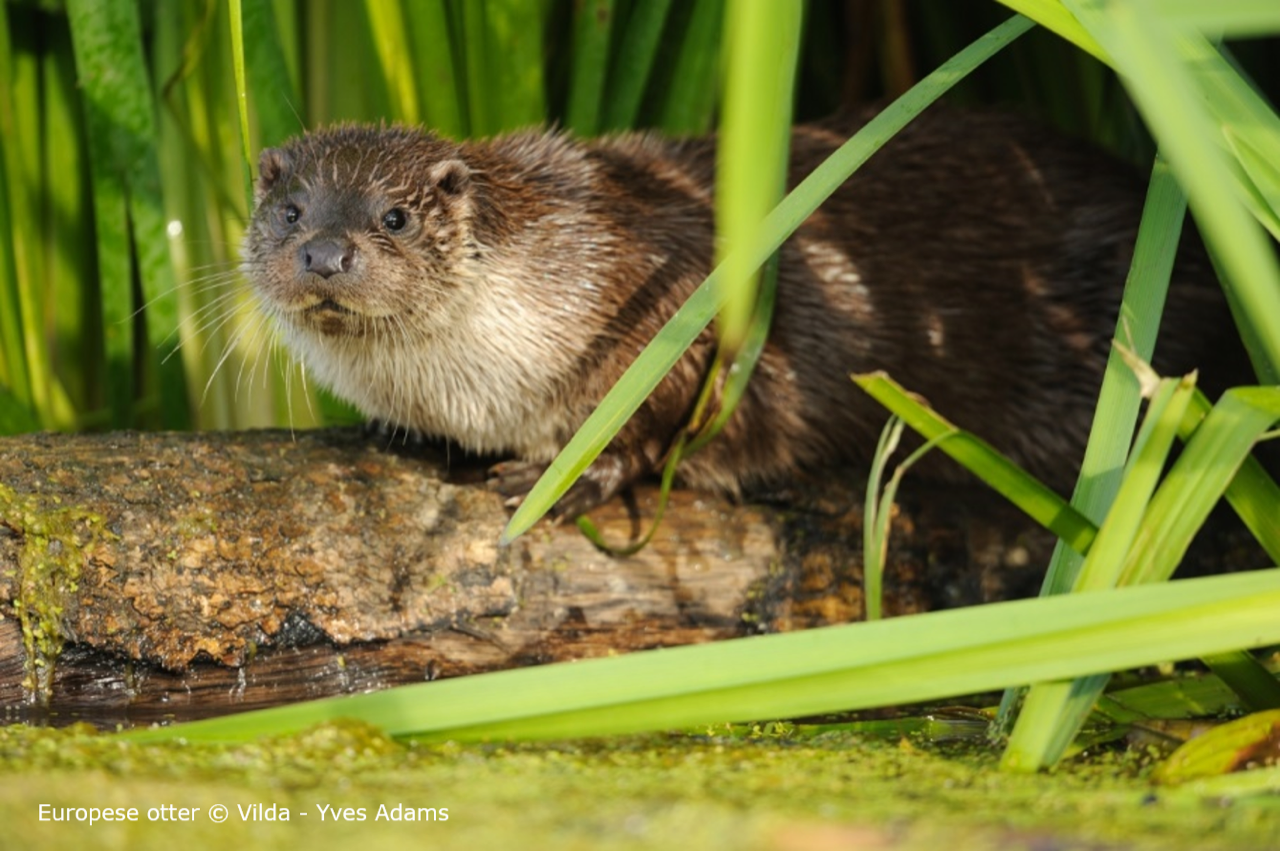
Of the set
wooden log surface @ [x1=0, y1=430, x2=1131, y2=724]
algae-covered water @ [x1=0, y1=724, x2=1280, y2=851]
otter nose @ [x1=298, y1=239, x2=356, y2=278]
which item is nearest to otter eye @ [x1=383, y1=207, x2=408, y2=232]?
otter nose @ [x1=298, y1=239, x2=356, y2=278]

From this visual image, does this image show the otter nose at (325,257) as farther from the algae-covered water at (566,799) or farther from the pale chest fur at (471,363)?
the algae-covered water at (566,799)

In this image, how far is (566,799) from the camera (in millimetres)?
1914

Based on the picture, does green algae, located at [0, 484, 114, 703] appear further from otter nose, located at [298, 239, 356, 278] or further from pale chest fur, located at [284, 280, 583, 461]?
pale chest fur, located at [284, 280, 583, 461]

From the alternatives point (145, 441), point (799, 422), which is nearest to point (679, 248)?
point (799, 422)

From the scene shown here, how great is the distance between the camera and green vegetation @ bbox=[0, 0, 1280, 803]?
1.92 m

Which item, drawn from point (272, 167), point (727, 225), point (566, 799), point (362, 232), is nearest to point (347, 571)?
point (362, 232)

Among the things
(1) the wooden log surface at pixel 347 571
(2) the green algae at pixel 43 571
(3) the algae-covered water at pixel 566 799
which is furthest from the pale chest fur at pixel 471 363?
(3) the algae-covered water at pixel 566 799

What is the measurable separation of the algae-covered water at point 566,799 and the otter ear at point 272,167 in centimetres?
163

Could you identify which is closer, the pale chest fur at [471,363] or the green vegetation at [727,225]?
the green vegetation at [727,225]

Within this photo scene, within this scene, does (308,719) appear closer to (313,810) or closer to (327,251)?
(313,810)

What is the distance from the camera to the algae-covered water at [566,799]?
1.70 meters

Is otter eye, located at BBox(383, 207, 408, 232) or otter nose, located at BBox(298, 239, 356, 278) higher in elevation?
otter eye, located at BBox(383, 207, 408, 232)

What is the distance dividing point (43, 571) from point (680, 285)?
5.53 ft

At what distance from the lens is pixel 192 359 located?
4520 mm
